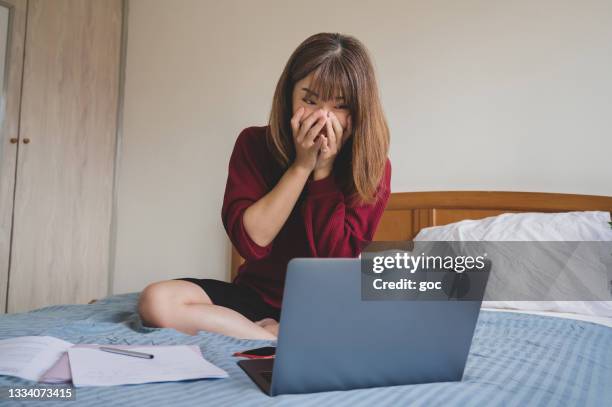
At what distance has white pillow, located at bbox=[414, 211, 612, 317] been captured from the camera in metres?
1.39

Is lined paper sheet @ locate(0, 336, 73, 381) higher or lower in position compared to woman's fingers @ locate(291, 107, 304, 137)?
lower

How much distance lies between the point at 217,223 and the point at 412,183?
3.44ft

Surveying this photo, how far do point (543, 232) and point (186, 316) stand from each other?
3.73ft

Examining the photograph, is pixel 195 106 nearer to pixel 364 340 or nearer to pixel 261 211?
pixel 261 211

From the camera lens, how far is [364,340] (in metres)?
0.56

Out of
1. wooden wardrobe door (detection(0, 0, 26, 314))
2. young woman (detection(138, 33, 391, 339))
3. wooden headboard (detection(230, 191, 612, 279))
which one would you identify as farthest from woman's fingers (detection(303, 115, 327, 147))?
wooden wardrobe door (detection(0, 0, 26, 314))

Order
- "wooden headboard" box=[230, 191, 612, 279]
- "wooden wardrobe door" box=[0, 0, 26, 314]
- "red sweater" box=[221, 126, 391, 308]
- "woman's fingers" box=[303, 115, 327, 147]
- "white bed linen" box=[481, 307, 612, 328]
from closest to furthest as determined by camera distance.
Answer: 1. "woman's fingers" box=[303, 115, 327, 147]
2. "red sweater" box=[221, 126, 391, 308]
3. "white bed linen" box=[481, 307, 612, 328]
4. "wooden headboard" box=[230, 191, 612, 279]
5. "wooden wardrobe door" box=[0, 0, 26, 314]

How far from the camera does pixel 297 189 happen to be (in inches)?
42.8

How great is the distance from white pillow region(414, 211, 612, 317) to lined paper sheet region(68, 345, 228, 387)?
1104 millimetres

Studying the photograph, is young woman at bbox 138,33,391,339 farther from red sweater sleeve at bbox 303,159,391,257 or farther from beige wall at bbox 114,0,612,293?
beige wall at bbox 114,0,612,293

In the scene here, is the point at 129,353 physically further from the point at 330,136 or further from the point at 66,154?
the point at 66,154

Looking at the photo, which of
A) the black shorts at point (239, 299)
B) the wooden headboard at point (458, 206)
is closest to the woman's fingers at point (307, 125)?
the black shorts at point (239, 299)

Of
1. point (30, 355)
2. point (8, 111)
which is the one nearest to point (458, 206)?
point (30, 355)

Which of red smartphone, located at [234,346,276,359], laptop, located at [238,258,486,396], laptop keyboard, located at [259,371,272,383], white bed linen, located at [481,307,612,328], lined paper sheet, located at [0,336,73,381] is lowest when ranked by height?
white bed linen, located at [481,307,612,328]
